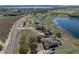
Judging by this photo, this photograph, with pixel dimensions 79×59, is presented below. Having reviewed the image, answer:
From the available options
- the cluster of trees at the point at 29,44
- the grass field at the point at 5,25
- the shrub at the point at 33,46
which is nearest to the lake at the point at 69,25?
the cluster of trees at the point at 29,44

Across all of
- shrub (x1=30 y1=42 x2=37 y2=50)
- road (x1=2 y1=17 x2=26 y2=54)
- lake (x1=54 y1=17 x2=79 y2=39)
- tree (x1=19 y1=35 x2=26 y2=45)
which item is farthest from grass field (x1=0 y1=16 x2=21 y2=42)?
lake (x1=54 y1=17 x2=79 y2=39)

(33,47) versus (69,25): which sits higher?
(69,25)

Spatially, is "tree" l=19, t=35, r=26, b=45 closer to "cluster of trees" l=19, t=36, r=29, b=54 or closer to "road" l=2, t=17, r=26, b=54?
"cluster of trees" l=19, t=36, r=29, b=54

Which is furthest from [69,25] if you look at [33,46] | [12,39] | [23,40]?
[12,39]

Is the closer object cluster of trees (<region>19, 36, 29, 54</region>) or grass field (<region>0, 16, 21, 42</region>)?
cluster of trees (<region>19, 36, 29, 54</region>)

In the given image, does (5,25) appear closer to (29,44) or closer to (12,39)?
(12,39)
